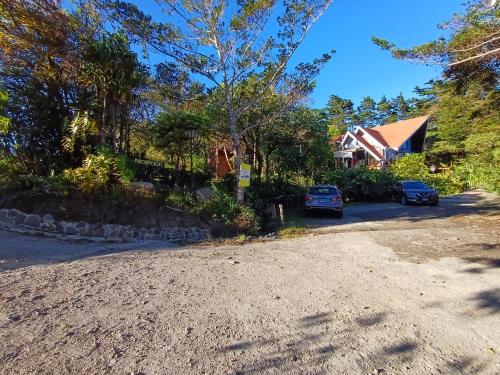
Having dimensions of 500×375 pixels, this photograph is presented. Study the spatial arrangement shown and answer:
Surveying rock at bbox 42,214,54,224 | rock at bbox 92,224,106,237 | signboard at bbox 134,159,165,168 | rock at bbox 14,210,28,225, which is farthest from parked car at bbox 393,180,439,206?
rock at bbox 14,210,28,225

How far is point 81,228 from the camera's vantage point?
8.37 meters

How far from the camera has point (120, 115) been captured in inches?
443

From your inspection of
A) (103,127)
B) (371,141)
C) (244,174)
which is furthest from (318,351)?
(371,141)

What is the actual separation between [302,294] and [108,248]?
4674 millimetres

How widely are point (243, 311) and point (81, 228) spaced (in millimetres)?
5864

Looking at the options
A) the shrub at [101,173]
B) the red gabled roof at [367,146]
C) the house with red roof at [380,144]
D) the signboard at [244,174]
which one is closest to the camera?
the shrub at [101,173]

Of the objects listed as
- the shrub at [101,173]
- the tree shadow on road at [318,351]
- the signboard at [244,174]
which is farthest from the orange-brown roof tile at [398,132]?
the tree shadow on road at [318,351]

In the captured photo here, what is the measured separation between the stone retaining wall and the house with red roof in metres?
28.0

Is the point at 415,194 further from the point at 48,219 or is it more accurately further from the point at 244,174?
the point at 48,219

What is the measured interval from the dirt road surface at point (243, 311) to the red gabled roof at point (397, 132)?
103ft

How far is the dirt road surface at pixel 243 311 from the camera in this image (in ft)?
10.1

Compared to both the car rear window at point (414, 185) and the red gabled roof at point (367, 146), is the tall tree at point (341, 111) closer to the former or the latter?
the red gabled roof at point (367, 146)

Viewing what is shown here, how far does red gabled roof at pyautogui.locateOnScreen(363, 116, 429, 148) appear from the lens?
36500 millimetres

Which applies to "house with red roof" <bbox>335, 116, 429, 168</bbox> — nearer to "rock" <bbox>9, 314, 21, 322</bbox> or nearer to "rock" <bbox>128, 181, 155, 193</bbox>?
"rock" <bbox>128, 181, 155, 193</bbox>
